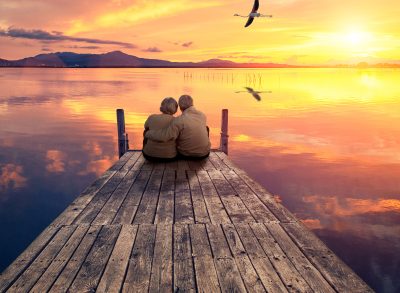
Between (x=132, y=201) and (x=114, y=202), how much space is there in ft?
0.97

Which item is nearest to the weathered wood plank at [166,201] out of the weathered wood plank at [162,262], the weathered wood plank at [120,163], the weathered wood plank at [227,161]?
the weathered wood plank at [162,262]

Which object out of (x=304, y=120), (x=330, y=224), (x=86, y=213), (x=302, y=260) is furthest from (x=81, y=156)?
(x=304, y=120)

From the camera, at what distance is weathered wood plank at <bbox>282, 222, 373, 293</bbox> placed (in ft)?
12.0

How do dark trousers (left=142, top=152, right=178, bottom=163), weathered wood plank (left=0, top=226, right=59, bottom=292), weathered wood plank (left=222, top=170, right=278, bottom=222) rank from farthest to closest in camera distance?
dark trousers (left=142, top=152, right=178, bottom=163), weathered wood plank (left=222, top=170, right=278, bottom=222), weathered wood plank (left=0, top=226, right=59, bottom=292)

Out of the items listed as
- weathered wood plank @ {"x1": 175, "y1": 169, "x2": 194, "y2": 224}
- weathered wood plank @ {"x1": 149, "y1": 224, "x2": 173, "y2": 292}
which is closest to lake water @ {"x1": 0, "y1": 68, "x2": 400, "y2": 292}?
weathered wood plank @ {"x1": 175, "y1": 169, "x2": 194, "y2": 224}

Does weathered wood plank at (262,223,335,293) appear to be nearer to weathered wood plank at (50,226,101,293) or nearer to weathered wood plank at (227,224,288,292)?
weathered wood plank at (227,224,288,292)

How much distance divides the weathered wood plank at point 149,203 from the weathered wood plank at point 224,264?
39.5 inches

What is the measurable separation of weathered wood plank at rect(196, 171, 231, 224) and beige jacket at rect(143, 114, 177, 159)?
1.40 metres

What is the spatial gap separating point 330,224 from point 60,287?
356 inches

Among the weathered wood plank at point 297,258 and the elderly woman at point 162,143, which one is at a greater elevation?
the elderly woman at point 162,143

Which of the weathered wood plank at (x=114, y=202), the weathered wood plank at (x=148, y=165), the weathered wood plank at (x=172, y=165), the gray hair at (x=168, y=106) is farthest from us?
the gray hair at (x=168, y=106)

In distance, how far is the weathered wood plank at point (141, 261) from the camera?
3.64 m

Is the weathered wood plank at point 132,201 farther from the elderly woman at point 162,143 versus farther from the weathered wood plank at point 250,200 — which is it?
the weathered wood plank at point 250,200

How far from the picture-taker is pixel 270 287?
3.61m
